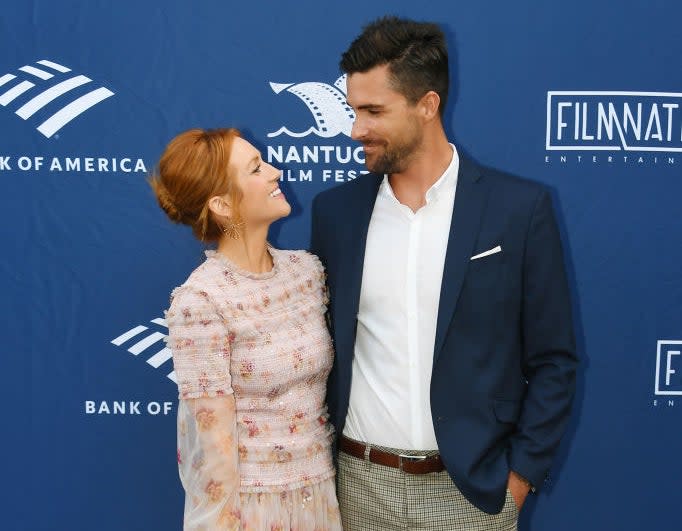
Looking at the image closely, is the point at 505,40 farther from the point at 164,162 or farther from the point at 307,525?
the point at 307,525

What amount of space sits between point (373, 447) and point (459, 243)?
0.49m

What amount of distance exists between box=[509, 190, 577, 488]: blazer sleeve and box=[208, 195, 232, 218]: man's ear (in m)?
0.65

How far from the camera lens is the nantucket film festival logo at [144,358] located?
2557mm

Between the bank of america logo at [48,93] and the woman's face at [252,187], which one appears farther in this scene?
the bank of america logo at [48,93]

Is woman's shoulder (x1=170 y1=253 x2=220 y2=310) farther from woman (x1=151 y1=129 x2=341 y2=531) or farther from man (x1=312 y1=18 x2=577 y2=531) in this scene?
man (x1=312 y1=18 x2=577 y2=531)

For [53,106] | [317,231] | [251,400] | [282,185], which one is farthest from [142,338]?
[251,400]

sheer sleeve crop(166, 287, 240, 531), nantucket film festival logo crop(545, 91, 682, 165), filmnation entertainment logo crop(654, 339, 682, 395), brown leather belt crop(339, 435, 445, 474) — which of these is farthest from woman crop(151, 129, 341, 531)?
filmnation entertainment logo crop(654, 339, 682, 395)

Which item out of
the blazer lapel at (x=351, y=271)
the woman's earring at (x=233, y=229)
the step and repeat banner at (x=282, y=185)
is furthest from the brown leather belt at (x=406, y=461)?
the step and repeat banner at (x=282, y=185)

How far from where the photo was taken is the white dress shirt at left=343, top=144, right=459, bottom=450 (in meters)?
1.71

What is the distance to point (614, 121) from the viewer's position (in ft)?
7.97

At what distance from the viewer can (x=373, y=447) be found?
1.75 m

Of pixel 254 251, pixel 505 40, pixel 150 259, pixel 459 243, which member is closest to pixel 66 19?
pixel 150 259

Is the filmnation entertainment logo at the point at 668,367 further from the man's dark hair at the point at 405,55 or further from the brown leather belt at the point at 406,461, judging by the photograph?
the man's dark hair at the point at 405,55

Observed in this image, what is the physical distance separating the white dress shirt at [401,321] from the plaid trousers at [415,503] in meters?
0.06
